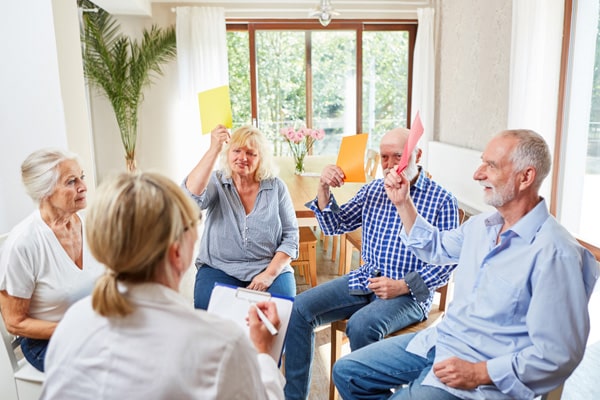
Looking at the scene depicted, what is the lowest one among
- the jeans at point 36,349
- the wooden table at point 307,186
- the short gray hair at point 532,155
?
the jeans at point 36,349

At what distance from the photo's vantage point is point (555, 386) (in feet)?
4.14

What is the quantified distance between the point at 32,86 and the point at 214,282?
1219 millimetres

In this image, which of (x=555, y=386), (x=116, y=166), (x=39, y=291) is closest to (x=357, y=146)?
(x=555, y=386)

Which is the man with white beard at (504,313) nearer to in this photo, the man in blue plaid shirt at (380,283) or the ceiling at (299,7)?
the man in blue plaid shirt at (380,283)

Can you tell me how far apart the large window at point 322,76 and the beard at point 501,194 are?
4.75 metres

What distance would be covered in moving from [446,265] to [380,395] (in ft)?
1.82

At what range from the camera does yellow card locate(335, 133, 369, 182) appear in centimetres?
195

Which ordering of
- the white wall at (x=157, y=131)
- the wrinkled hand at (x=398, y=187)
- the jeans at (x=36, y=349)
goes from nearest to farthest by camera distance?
the jeans at (x=36, y=349) → the wrinkled hand at (x=398, y=187) → the white wall at (x=157, y=131)

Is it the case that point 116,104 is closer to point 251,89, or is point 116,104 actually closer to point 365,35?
point 251,89

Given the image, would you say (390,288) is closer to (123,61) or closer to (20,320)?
(20,320)

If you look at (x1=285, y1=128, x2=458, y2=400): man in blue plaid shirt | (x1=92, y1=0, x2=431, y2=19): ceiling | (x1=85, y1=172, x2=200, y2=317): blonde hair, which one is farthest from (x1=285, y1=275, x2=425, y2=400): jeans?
(x1=92, y1=0, x2=431, y2=19): ceiling

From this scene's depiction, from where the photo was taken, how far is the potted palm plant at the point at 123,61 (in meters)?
5.30

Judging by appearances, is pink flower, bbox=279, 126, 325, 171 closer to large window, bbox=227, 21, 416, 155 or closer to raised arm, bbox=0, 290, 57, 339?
large window, bbox=227, 21, 416, 155

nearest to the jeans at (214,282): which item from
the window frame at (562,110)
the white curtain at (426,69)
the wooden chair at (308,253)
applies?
the wooden chair at (308,253)
